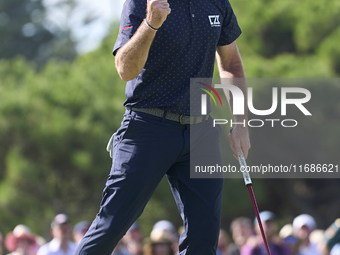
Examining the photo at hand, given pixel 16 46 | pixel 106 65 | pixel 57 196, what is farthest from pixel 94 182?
pixel 16 46

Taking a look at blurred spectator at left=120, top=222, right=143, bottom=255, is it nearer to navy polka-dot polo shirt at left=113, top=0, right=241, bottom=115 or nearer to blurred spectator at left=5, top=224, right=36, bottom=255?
blurred spectator at left=5, top=224, right=36, bottom=255

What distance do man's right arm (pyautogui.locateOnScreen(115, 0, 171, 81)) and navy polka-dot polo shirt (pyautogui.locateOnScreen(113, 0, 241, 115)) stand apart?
0.37 feet

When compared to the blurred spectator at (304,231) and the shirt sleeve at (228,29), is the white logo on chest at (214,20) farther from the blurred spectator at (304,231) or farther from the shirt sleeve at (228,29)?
the blurred spectator at (304,231)

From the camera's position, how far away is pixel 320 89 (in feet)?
54.6

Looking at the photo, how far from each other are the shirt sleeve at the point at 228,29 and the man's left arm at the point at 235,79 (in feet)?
0.13

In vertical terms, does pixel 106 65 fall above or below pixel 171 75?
below

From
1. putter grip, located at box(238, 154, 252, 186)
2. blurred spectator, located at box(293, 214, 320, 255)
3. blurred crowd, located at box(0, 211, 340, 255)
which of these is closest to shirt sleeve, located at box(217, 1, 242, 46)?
putter grip, located at box(238, 154, 252, 186)

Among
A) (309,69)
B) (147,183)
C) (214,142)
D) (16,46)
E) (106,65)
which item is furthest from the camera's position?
(16,46)

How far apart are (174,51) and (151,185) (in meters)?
0.75

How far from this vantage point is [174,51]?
3.17 m

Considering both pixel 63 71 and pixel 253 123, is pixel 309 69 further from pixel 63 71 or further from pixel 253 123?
pixel 63 71

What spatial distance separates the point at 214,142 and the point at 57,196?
13.0m

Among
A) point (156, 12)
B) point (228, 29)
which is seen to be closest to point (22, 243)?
point (228, 29)

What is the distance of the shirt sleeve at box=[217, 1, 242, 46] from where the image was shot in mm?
3486
